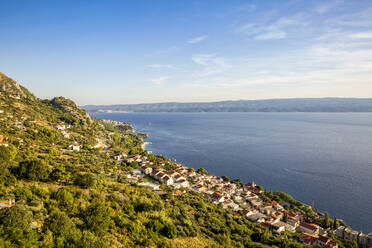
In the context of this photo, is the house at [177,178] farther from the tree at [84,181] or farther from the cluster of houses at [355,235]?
the cluster of houses at [355,235]

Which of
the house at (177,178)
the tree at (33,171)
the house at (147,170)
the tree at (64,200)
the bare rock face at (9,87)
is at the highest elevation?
the bare rock face at (9,87)

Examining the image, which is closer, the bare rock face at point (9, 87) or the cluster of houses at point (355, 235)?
the cluster of houses at point (355, 235)

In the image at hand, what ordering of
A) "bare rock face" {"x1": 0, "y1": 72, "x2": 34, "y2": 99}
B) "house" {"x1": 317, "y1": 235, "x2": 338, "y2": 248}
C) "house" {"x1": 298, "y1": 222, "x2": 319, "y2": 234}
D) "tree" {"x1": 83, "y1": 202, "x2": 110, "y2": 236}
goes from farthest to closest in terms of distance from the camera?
"bare rock face" {"x1": 0, "y1": 72, "x2": 34, "y2": 99}
"house" {"x1": 298, "y1": 222, "x2": 319, "y2": 234}
"house" {"x1": 317, "y1": 235, "x2": 338, "y2": 248}
"tree" {"x1": 83, "y1": 202, "x2": 110, "y2": 236}

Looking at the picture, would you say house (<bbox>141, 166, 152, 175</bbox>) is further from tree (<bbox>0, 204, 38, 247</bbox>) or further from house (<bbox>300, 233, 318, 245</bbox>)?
tree (<bbox>0, 204, 38, 247</bbox>)

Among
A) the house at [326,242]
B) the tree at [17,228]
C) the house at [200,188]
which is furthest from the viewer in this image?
the house at [200,188]

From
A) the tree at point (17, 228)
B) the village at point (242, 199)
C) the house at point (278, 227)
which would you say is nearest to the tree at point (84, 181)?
the tree at point (17, 228)

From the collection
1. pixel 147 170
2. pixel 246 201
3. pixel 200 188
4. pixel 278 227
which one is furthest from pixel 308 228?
pixel 147 170

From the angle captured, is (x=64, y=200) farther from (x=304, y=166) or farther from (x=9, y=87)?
(x=9, y=87)

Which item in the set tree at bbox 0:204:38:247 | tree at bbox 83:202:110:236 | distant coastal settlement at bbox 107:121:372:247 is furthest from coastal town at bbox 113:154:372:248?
tree at bbox 0:204:38:247

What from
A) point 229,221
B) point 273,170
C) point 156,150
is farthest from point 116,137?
point 229,221
